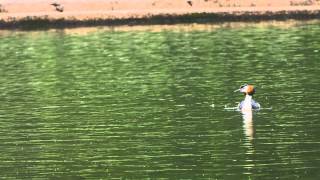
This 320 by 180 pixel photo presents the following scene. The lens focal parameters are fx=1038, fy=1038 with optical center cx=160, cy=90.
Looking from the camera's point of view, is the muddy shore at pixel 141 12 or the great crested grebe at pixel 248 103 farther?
the muddy shore at pixel 141 12

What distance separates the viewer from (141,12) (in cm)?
8200

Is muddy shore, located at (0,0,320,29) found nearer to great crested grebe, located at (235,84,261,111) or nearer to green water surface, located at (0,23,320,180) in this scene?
green water surface, located at (0,23,320,180)

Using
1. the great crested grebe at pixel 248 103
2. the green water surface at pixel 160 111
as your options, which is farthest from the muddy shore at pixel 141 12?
the great crested grebe at pixel 248 103

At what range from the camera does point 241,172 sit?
24.7m

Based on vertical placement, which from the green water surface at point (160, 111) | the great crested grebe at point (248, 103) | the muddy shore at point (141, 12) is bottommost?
the green water surface at point (160, 111)

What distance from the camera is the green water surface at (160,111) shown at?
26.0m

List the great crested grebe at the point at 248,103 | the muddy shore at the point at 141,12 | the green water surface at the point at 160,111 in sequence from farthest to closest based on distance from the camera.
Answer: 1. the muddy shore at the point at 141,12
2. the great crested grebe at the point at 248,103
3. the green water surface at the point at 160,111

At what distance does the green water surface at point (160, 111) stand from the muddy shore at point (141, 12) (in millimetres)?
15320

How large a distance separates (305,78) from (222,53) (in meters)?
13.4

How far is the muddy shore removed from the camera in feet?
261

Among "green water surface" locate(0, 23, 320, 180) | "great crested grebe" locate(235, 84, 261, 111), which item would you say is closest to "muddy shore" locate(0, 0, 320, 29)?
"green water surface" locate(0, 23, 320, 180)

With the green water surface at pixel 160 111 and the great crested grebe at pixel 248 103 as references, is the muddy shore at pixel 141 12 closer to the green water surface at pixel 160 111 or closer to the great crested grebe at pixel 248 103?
the green water surface at pixel 160 111

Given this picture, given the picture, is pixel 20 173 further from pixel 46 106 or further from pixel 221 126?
pixel 46 106

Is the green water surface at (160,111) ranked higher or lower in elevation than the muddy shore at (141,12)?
lower
